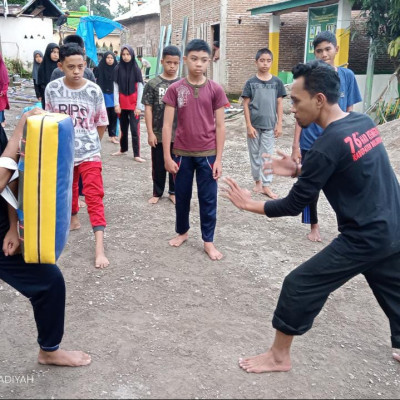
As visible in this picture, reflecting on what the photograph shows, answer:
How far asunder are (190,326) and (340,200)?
4.65 feet

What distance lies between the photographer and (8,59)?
22828mm

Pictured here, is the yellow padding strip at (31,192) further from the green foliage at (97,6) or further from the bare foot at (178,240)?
the green foliage at (97,6)

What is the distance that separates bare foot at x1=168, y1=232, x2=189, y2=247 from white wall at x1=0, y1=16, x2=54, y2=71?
22156 mm

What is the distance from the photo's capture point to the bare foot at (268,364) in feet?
8.61

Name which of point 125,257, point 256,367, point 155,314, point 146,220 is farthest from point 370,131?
point 146,220

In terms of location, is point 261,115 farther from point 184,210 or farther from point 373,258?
point 373,258

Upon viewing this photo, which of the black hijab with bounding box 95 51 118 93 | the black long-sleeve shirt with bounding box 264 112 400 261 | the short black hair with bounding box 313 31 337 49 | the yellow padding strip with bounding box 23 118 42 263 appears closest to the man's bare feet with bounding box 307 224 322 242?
the short black hair with bounding box 313 31 337 49

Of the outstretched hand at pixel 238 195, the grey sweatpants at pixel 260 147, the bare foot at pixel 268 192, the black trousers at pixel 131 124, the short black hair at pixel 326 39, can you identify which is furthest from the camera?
the black trousers at pixel 131 124

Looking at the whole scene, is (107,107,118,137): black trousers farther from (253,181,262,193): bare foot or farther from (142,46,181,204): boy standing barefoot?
(253,181,262,193): bare foot

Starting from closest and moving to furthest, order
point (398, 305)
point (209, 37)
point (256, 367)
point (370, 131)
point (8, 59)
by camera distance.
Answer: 1. point (370, 131)
2. point (398, 305)
3. point (256, 367)
4. point (209, 37)
5. point (8, 59)

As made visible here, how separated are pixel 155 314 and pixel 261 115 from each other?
3.37 m

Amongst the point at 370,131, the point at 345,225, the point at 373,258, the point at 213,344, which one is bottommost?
the point at 213,344

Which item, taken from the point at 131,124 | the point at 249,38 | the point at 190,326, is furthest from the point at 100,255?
the point at 249,38

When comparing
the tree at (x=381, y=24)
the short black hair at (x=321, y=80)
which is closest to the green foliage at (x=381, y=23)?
the tree at (x=381, y=24)
